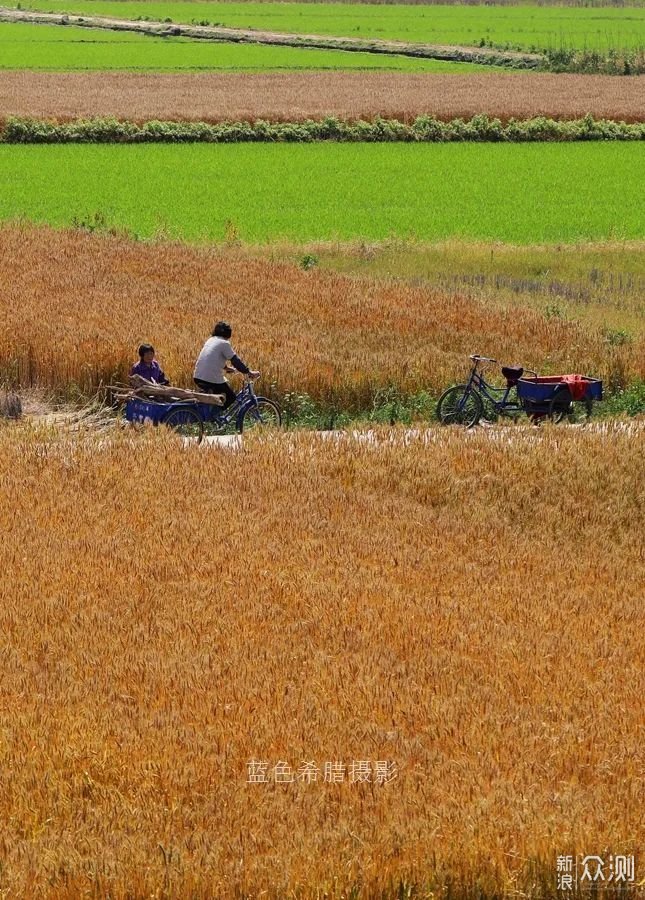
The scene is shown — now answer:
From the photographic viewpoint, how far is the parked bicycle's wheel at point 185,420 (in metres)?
13.8

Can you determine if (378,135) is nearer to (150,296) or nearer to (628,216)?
(628,216)

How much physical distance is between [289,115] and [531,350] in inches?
1387

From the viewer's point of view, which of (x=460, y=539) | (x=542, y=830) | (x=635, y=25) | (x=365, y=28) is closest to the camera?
(x=542, y=830)

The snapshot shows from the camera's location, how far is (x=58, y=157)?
138ft

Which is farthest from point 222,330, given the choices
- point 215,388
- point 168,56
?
point 168,56

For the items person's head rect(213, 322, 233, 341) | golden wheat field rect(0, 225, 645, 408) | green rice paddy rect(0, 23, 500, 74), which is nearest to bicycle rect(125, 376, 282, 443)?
person's head rect(213, 322, 233, 341)

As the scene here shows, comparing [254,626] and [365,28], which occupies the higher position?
[365,28]

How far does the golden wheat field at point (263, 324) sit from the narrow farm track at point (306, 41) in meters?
64.9

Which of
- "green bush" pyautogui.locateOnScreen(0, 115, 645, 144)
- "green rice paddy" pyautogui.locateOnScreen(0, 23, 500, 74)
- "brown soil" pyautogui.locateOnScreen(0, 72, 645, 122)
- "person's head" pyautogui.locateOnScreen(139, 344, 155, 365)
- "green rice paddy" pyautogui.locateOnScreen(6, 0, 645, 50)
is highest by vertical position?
"green rice paddy" pyautogui.locateOnScreen(6, 0, 645, 50)

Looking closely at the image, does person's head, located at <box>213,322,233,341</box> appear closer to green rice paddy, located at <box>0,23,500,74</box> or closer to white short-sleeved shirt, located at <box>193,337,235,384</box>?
white short-sleeved shirt, located at <box>193,337,235,384</box>

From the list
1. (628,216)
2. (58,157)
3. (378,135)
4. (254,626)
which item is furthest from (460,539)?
(378,135)

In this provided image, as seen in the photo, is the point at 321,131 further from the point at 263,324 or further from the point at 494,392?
the point at 494,392

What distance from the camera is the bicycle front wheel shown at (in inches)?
604

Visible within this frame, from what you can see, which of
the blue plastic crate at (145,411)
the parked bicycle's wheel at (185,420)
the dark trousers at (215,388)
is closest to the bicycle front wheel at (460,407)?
the dark trousers at (215,388)
